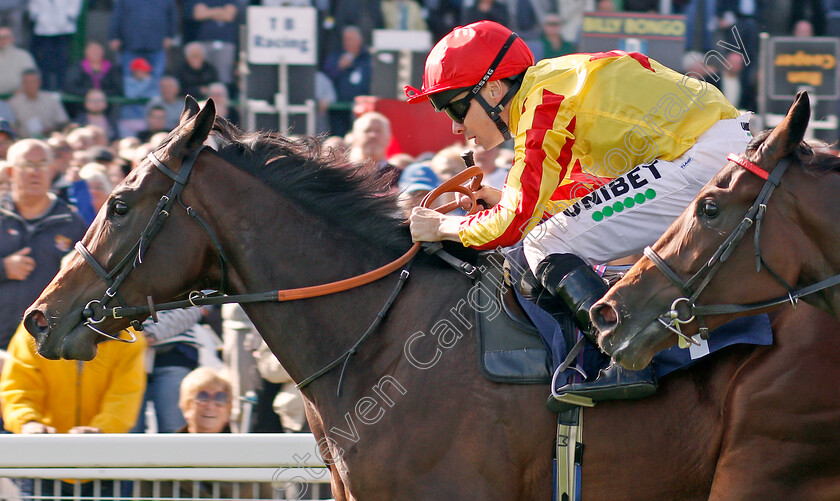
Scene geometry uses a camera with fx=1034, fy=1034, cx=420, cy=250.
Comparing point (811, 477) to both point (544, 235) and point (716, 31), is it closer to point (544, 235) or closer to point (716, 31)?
point (544, 235)

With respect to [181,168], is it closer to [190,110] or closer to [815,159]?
[190,110]

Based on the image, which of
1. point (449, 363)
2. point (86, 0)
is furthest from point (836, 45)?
point (86, 0)

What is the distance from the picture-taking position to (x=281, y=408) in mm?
5195

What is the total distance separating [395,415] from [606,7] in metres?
8.79

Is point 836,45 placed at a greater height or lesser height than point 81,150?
greater

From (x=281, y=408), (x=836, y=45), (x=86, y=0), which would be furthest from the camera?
(x=86, y=0)

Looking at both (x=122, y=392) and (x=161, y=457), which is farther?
(x=122, y=392)

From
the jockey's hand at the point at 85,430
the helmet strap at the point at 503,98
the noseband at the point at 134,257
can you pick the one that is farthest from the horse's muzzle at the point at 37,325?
the helmet strap at the point at 503,98

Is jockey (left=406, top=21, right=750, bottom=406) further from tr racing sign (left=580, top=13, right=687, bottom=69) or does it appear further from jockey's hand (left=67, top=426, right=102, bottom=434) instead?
tr racing sign (left=580, top=13, right=687, bottom=69)

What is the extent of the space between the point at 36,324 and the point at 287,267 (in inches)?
33.6

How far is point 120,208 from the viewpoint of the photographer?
3404 mm

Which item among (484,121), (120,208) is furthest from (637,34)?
(120,208)

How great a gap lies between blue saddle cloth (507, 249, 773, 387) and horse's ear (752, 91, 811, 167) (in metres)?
0.51

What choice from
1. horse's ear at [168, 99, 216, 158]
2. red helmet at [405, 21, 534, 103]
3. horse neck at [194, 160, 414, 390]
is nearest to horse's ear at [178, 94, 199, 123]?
horse's ear at [168, 99, 216, 158]
